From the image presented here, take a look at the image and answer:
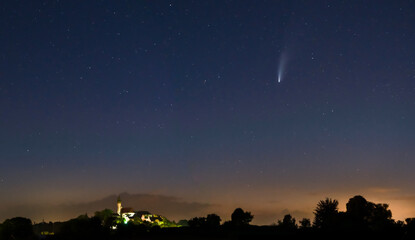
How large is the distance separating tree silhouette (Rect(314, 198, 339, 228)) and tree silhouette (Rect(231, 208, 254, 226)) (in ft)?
62.4

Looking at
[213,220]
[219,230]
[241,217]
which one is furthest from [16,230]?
[241,217]

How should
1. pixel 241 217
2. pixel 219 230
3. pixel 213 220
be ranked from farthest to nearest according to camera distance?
pixel 213 220 < pixel 241 217 < pixel 219 230

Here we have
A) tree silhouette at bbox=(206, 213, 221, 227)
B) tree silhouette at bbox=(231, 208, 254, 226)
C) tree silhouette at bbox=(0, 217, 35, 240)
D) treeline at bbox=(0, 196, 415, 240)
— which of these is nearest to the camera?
treeline at bbox=(0, 196, 415, 240)

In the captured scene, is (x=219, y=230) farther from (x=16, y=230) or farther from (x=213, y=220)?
(x=16, y=230)

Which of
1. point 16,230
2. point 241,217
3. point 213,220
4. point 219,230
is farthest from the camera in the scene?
point 213,220

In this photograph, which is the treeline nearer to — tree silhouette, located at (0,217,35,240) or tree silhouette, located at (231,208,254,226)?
tree silhouette, located at (0,217,35,240)

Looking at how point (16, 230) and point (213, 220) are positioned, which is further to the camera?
point (213, 220)

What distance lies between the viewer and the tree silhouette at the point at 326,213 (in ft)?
173

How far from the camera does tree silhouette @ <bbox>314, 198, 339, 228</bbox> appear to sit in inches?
2074

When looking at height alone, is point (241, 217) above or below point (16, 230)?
above

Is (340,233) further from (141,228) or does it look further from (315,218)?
(141,228)

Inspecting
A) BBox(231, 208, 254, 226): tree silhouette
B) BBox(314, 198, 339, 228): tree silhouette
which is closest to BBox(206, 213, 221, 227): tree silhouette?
BBox(231, 208, 254, 226): tree silhouette

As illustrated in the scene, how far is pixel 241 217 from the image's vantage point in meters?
70.8

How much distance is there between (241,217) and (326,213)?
67.9 ft
